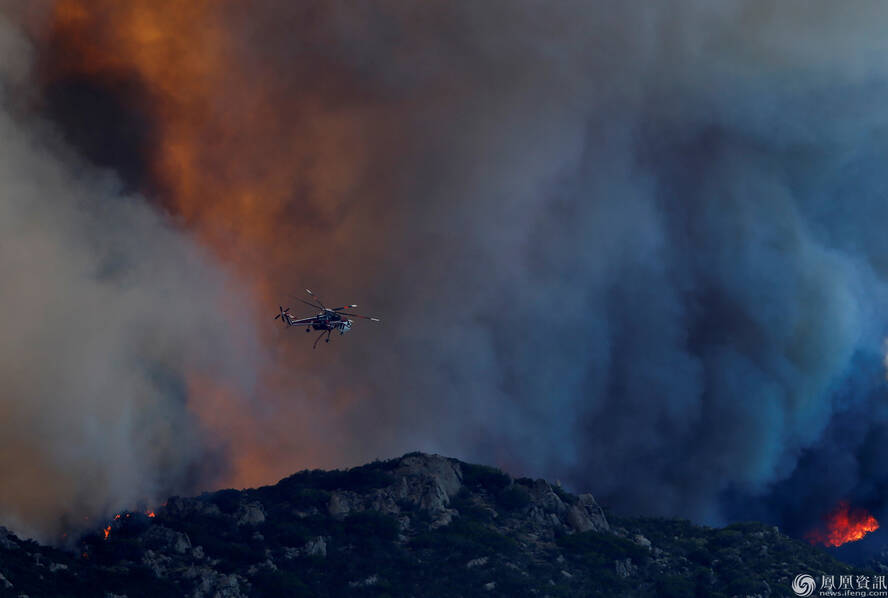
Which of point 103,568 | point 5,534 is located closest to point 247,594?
point 103,568

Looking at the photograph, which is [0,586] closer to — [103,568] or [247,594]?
[103,568]

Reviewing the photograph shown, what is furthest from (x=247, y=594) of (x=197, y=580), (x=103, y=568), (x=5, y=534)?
(x=5, y=534)

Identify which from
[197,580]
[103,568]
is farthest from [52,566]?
[197,580]

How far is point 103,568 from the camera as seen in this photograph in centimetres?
19725

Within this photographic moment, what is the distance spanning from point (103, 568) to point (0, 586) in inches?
847

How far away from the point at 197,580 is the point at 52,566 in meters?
21.4

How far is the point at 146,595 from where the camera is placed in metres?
191

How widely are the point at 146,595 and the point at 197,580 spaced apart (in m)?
9.00

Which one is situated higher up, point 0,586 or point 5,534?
point 5,534

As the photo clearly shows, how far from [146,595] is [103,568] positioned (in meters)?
10.2

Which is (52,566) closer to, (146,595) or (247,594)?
(146,595)

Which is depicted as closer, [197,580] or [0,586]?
[0,586]

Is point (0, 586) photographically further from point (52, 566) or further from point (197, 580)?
point (197, 580)

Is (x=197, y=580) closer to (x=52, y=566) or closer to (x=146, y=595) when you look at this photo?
(x=146, y=595)
